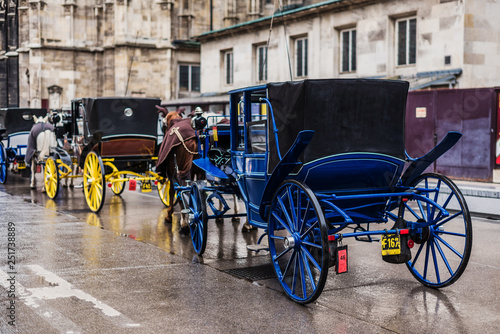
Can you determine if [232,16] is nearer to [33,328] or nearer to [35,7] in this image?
[35,7]

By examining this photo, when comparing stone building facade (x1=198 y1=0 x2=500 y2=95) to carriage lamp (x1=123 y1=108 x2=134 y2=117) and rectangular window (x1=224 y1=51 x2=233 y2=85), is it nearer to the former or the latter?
rectangular window (x1=224 y1=51 x2=233 y2=85)

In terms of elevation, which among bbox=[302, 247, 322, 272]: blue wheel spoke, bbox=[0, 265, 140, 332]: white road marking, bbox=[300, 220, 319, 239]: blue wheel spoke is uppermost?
bbox=[300, 220, 319, 239]: blue wheel spoke

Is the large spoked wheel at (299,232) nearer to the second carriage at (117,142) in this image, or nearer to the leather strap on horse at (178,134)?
the leather strap on horse at (178,134)

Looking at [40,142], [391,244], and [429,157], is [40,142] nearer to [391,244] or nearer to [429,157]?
[429,157]

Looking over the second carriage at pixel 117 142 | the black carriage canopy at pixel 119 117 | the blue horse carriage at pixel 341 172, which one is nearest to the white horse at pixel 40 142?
the second carriage at pixel 117 142

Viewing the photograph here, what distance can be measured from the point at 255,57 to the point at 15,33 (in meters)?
33.2

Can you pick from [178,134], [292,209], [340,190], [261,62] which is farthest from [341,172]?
[261,62]

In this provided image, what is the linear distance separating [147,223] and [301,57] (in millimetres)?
14576

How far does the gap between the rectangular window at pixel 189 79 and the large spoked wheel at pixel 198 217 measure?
30498mm

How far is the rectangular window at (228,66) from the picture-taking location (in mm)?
29411

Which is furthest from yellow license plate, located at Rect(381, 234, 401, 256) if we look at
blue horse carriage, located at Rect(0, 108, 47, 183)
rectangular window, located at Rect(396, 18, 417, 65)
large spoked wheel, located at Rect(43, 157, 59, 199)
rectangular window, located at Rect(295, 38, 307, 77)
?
rectangular window, located at Rect(295, 38, 307, 77)

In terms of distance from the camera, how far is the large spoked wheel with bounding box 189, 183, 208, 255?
859 centimetres

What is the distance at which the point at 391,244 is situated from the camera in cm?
675

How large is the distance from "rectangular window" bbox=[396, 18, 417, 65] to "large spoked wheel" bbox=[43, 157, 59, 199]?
36.8ft
